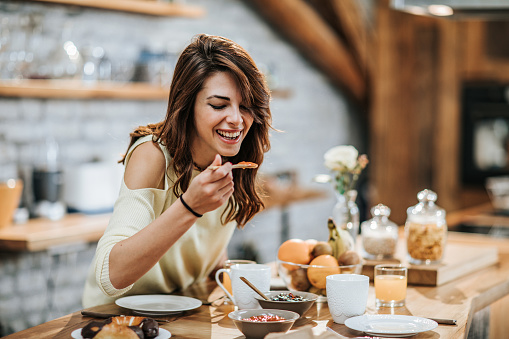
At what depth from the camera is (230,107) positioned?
6.06ft

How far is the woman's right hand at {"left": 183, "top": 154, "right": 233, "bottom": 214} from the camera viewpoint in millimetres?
1568

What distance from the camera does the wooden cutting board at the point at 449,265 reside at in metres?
2.14

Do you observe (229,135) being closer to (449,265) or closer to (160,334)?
(160,334)

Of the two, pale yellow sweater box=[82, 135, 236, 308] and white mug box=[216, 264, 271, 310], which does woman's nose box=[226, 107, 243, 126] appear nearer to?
pale yellow sweater box=[82, 135, 236, 308]

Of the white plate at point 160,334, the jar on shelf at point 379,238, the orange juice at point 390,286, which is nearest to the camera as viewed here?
the white plate at point 160,334

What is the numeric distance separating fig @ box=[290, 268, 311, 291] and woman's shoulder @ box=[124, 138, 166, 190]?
17.9 inches

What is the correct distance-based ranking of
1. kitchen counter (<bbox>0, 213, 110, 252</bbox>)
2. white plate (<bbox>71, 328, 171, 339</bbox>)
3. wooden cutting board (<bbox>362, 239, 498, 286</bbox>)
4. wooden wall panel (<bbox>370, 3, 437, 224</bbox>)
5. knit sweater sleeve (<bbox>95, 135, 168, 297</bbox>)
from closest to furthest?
white plate (<bbox>71, 328, 171, 339</bbox>)
knit sweater sleeve (<bbox>95, 135, 168, 297</bbox>)
wooden cutting board (<bbox>362, 239, 498, 286</bbox>)
kitchen counter (<bbox>0, 213, 110, 252</bbox>)
wooden wall panel (<bbox>370, 3, 437, 224</bbox>)

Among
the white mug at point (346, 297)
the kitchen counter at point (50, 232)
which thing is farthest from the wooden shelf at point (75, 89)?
the white mug at point (346, 297)

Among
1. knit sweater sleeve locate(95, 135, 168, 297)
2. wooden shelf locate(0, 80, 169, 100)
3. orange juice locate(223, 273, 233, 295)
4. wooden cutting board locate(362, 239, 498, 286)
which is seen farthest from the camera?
wooden shelf locate(0, 80, 169, 100)

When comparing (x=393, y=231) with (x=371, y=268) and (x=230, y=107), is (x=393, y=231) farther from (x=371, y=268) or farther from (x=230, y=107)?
(x=230, y=107)

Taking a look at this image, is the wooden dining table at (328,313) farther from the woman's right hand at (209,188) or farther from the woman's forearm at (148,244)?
the woman's right hand at (209,188)

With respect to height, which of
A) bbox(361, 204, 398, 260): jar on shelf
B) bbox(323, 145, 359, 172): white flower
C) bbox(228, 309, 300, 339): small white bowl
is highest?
bbox(323, 145, 359, 172): white flower

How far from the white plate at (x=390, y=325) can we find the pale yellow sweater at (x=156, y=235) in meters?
0.52

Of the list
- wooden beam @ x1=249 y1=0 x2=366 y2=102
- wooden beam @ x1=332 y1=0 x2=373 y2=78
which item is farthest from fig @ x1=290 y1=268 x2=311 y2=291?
wooden beam @ x1=332 y1=0 x2=373 y2=78
